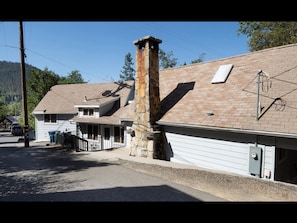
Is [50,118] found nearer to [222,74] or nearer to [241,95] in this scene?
[222,74]

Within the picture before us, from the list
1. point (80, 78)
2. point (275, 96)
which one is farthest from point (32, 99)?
point (275, 96)

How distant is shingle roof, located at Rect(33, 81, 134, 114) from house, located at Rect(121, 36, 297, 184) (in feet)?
21.6

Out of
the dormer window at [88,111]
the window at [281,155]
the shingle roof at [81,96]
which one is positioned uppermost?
the shingle roof at [81,96]

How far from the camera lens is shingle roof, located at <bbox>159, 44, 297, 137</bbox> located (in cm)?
609

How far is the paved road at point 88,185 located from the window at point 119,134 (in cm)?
725

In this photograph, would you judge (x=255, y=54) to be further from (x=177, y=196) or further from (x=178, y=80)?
(x=177, y=196)

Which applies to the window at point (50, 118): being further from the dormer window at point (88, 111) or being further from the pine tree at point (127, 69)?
the pine tree at point (127, 69)

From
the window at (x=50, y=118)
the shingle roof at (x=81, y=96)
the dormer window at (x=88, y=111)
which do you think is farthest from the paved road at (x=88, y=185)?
the window at (x=50, y=118)

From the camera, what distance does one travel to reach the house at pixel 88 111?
15.2m

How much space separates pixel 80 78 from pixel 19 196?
1841 inches

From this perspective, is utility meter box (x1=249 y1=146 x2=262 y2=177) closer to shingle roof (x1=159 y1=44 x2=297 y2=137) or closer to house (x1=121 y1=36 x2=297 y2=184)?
house (x1=121 y1=36 x2=297 y2=184)

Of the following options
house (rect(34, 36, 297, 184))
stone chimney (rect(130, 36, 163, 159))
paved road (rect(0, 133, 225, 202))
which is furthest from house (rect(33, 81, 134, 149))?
paved road (rect(0, 133, 225, 202))

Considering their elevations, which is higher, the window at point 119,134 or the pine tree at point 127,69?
the pine tree at point 127,69

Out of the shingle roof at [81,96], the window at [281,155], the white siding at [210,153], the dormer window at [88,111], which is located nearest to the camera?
the white siding at [210,153]
